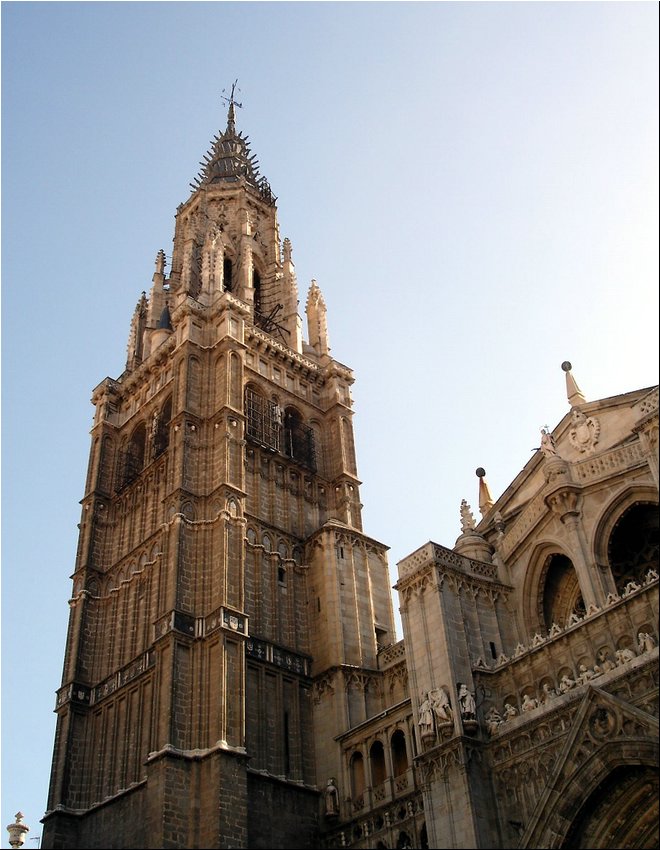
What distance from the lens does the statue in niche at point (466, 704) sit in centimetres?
2722

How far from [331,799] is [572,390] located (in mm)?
16488

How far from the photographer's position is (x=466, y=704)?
90.1ft

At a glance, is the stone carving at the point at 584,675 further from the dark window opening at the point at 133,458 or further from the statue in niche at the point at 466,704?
the dark window opening at the point at 133,458

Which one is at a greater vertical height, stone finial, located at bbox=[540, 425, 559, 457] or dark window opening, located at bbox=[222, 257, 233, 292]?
dark window opening, located at bbox=[222, 257, 233, 292]

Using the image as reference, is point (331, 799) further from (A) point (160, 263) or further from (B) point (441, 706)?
(A) point (160, 263)

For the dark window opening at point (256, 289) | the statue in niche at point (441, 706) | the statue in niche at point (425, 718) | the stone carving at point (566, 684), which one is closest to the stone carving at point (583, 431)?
the stone carving at point (566, 684)

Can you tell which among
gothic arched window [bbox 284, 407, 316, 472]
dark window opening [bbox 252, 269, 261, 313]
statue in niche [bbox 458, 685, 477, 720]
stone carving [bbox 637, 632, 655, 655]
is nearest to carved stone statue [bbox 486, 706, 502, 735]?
statue in niche [bbox 458, 685, 477, 720]

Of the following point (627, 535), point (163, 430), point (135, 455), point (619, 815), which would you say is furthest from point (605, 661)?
point (135, 455)

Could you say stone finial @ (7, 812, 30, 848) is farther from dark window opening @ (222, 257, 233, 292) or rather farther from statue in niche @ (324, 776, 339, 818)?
dark window opening @ (222, 257, 233, 292)

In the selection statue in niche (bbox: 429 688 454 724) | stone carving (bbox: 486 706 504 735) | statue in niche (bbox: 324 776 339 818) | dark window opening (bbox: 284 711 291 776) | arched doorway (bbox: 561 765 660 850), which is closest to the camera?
arched doorway (bbox: 561 765 660 850)

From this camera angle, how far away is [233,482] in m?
38.3

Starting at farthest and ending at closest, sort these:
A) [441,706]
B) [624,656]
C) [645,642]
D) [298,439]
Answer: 1. [298,439]
2. [441,706]
3. [624,656]
4. [645,642]

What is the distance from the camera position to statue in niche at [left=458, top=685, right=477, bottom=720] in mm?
27219

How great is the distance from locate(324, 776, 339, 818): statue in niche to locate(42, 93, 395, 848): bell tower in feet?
1.63
